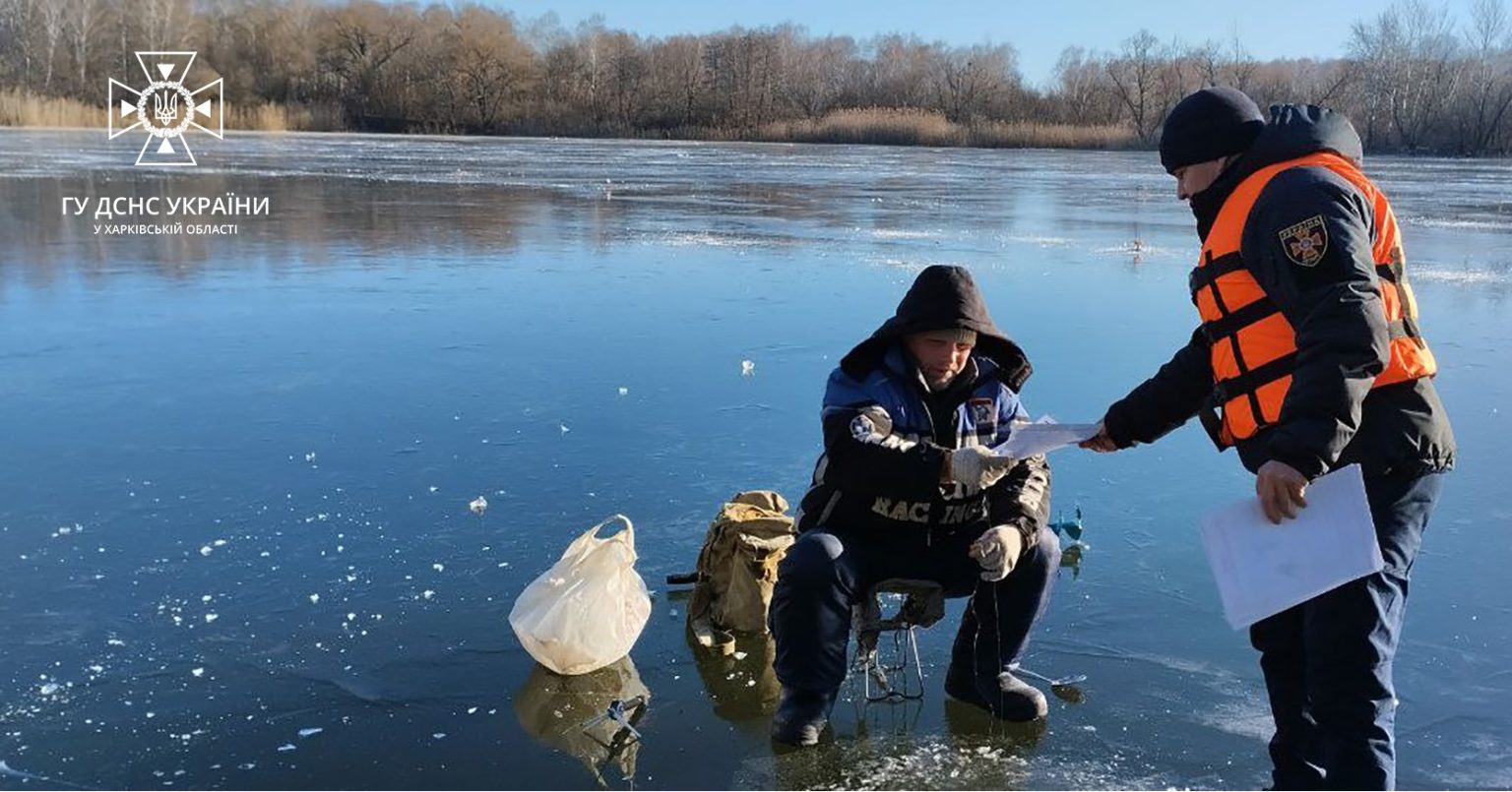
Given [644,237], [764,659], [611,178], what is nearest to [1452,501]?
[764,659]

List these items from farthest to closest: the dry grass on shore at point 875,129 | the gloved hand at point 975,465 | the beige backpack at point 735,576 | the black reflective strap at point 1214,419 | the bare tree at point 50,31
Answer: the bare tree at point 50,31 → the dry grass on shore at point 875,129 → the beige backpack at point 735,576 → the gloved hand at point 975,465 → the black reflective strap at point 1214,419

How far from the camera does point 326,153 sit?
1137 inches

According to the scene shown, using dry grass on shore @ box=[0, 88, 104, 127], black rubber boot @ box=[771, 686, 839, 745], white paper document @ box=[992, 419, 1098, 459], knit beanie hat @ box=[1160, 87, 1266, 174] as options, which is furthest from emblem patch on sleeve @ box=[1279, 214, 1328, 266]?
dry grass on shore @ box=[0, 88, 104, 127]

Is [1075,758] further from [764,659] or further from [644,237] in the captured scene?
[644,237]

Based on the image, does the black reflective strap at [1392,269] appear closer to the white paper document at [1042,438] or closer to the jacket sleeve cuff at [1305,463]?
the jacket sleeve cuff at [1305,463]

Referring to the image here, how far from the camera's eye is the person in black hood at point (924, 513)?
299 cm

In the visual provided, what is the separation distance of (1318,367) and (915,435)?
1068 millimetres

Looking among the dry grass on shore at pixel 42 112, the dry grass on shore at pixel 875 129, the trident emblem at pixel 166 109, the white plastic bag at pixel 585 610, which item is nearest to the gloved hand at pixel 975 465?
the white plastic bag at pixel 585 610

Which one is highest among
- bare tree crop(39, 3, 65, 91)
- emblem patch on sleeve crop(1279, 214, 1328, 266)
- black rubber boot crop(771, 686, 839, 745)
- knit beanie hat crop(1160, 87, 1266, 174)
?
bare tree crop(39, 3, 65, 91)

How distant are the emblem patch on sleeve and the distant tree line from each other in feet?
148

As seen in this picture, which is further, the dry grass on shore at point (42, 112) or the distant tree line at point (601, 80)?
the distant tree line at point (601, 80)

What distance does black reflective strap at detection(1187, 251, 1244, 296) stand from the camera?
8.45ft

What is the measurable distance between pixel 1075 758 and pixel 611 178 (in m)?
20.1

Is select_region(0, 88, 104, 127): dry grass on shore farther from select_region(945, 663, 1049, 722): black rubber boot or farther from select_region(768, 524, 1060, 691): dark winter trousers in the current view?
select_region(945, 663, 1049, 722): black rubber boot
